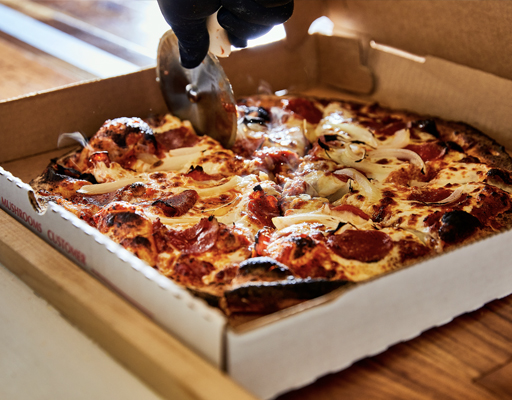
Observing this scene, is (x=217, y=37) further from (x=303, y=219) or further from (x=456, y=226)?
(x=456, y=226)

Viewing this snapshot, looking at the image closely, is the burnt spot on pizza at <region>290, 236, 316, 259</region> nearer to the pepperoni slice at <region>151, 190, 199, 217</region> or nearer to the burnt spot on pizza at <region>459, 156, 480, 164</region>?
the pepperoni slice at <region>151, 190, 199, 217</region>

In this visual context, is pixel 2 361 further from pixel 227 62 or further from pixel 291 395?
pixel 227 62

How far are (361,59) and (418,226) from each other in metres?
1.50

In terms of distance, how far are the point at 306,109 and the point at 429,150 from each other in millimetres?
651

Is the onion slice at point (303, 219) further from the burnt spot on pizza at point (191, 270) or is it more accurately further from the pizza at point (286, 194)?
the burnt spot on pizza at point (191, 270)

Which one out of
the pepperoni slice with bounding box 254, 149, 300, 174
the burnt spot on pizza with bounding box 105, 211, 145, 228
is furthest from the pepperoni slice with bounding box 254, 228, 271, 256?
the pepperoni slice with bounding box 254, 149, 300, 174

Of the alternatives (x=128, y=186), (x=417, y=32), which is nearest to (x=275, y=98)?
(x=417, y=32)

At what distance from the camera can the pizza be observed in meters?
1.46

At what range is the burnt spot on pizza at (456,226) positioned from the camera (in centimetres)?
154

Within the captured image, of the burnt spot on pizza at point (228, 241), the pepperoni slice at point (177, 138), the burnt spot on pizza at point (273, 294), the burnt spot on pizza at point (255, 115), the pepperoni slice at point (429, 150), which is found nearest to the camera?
the burnt spot on pizza at point (273, 294)

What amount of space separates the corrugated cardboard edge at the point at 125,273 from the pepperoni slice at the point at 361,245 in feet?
1.23

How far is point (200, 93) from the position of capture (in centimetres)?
224

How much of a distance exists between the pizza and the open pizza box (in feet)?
0.39

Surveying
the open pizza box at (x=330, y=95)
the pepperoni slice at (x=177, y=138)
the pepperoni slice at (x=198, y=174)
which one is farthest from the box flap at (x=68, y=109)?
the pepperoni slice at (x=198, y=174)
